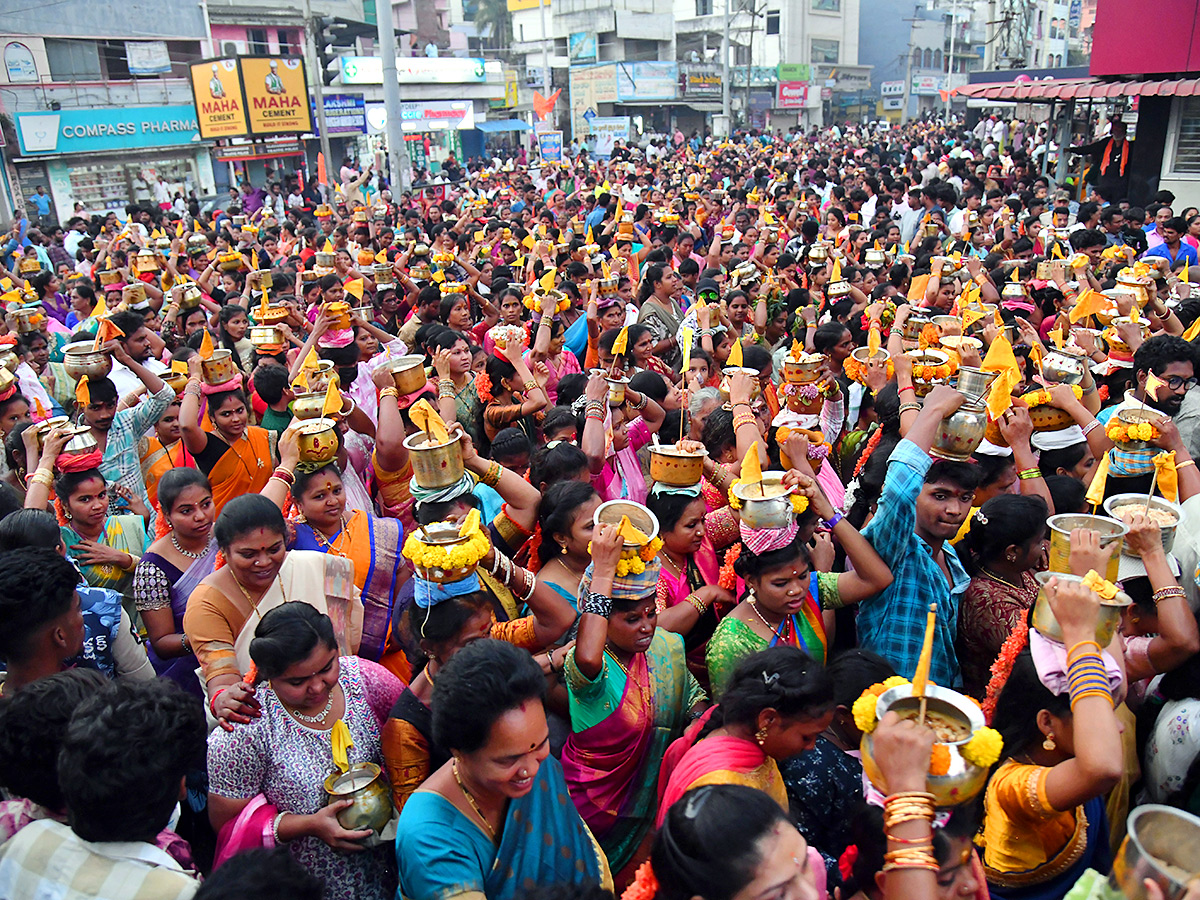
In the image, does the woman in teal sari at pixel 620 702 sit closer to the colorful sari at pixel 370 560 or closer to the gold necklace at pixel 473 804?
the gold necklace at pixel 473 804

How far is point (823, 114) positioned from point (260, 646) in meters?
54.6

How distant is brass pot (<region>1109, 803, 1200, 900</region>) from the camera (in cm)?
139

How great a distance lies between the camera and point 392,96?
1480cm

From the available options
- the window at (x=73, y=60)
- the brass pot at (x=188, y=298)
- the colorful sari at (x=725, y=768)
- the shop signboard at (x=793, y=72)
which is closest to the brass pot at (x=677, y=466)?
the colorful sari at (x=725, y=768)

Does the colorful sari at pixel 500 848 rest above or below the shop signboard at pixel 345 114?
below

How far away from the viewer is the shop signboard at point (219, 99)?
20.8 m

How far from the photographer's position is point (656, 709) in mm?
2729

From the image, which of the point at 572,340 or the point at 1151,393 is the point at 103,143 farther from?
the point at 1151,393

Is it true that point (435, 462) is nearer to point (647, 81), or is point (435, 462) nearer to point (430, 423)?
point (430, 423)

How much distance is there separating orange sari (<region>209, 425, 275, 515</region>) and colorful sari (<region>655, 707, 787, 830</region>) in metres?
2.95

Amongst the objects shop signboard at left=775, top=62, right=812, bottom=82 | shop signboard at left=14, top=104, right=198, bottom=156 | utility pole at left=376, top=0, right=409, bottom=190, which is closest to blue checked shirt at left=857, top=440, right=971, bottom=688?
utility pole at left=376, top=0, right=409, bottom=190

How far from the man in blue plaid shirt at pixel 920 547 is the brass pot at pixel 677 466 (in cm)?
62

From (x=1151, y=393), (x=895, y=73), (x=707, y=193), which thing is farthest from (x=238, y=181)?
(x=895, y=73)

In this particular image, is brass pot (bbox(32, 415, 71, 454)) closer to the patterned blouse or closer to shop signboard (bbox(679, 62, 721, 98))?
the patterned blouse
